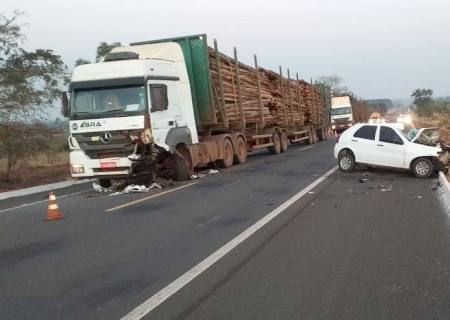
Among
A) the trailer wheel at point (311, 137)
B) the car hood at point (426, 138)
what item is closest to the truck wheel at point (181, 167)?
the car hood at point (426, 138)

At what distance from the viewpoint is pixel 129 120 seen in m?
14.3

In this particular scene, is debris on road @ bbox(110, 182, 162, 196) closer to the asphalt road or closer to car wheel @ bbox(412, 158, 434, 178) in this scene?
the asphalt road

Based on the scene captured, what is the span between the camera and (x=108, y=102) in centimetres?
1460

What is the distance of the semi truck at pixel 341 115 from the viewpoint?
155 ft

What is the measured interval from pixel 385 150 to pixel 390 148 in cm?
15

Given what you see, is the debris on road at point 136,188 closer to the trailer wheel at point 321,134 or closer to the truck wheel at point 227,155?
the truck wheel at point 227,155

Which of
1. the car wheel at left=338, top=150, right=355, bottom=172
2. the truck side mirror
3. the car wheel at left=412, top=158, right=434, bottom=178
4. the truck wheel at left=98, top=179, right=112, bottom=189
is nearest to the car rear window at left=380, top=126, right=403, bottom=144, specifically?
the car wheel at left=412, top=158, right=434, bottom=178

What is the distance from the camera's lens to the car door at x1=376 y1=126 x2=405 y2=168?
603 inches

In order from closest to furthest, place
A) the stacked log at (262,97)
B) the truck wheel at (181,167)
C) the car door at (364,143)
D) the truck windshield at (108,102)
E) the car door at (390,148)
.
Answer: the truck windshield at (108,102), the car door at (390,148), the car door at (364,143), the truck wheel at (181,167), the stacked log at (262,97)

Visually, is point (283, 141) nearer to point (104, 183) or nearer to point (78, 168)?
point (104, 183)

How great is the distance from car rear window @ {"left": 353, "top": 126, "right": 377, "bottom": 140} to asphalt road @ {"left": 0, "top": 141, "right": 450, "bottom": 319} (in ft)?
11.6

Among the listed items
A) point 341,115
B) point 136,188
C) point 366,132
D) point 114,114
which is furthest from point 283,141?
point 341,115

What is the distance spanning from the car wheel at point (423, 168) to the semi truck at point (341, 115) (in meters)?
32.5

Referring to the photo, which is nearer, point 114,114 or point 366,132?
point 114,114
